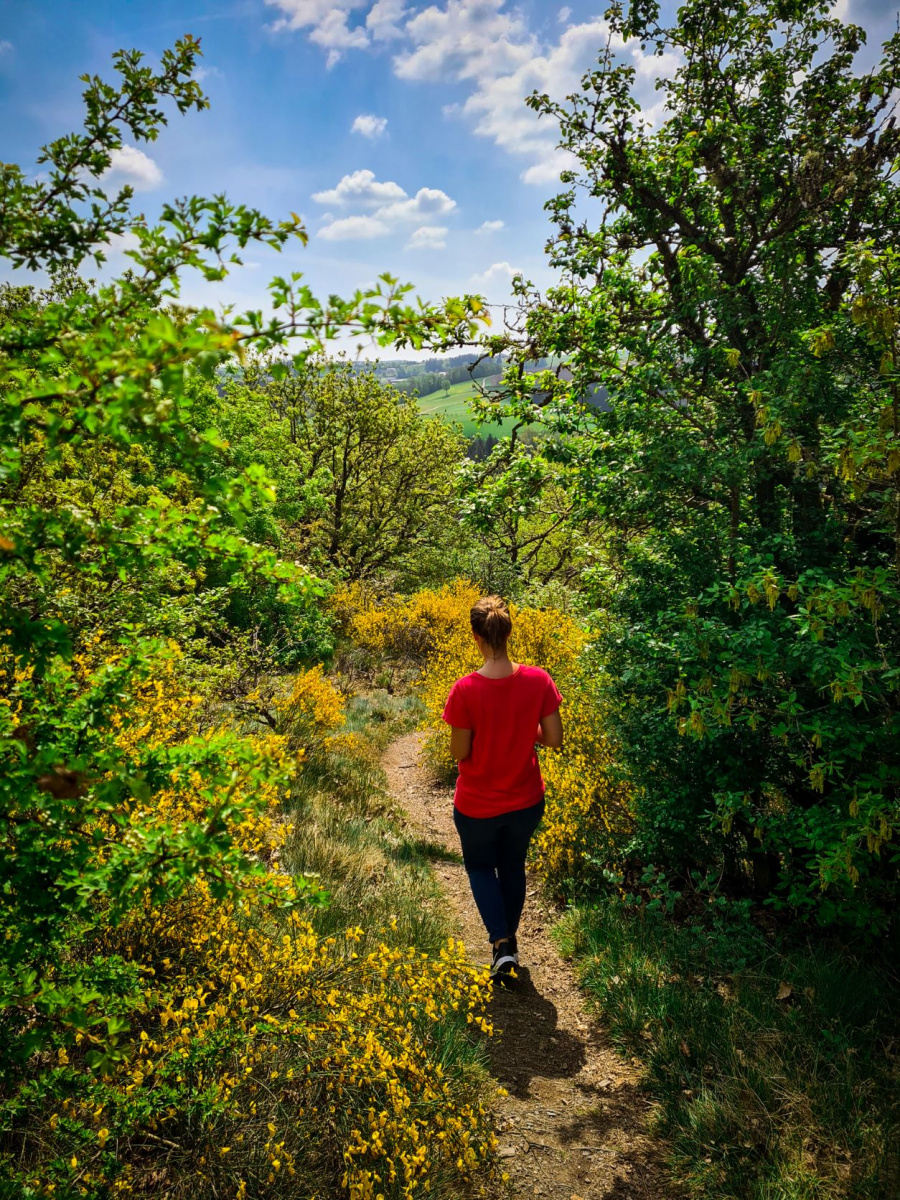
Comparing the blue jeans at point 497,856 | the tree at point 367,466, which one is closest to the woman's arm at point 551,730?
the blue jeans at point 497,856

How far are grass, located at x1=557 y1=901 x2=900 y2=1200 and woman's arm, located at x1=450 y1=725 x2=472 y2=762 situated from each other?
177 centimetres

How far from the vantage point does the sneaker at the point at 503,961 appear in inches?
144

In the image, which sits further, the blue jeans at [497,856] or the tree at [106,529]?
the blue jeans at [497,856]

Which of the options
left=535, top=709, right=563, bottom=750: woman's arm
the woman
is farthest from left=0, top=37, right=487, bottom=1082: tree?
left=535, top=709, right=563, bottom=750: woman's arm

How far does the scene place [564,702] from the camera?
22.4 ft

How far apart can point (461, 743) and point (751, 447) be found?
105 inches

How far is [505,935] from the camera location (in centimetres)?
373

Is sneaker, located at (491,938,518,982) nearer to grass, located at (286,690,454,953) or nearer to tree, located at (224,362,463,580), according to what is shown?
grass, located at (286,690,454,953)

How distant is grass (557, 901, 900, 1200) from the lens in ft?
7.86

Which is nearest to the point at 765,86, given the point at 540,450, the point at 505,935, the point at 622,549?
the point at 540,450

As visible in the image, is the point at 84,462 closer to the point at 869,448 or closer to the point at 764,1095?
the point at 869,448

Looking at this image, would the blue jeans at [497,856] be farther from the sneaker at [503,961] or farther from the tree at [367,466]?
the tree at [367,466]

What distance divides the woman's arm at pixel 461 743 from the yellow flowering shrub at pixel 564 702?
1.96 meters

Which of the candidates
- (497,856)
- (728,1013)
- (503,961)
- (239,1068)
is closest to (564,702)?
(497,856)
